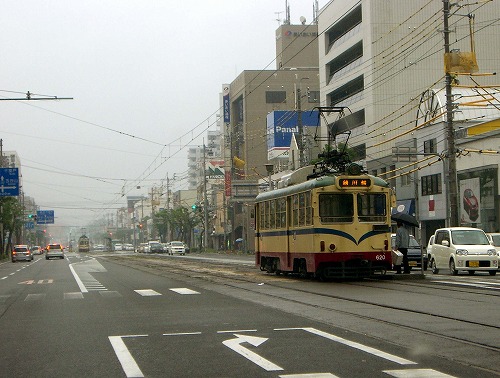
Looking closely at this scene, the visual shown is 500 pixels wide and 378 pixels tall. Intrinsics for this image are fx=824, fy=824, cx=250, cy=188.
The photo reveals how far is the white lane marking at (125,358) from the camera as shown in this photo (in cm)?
860

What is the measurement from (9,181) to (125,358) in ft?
173

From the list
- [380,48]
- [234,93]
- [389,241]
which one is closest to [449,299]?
[389,241]

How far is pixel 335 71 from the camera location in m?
73.7

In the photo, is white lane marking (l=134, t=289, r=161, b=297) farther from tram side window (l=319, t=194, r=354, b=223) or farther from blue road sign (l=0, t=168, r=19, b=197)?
blue road sign (l=0, t=168, r=19, b=197)

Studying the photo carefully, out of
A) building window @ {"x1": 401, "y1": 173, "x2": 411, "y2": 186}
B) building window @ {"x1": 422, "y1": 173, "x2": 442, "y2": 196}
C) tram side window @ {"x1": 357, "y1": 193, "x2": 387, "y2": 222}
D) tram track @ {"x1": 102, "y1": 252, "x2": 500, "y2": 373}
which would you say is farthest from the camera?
building window @ {"x1": 401, "y1": 173, "x2": 411, "y2": 186}

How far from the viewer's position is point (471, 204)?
1911 inches

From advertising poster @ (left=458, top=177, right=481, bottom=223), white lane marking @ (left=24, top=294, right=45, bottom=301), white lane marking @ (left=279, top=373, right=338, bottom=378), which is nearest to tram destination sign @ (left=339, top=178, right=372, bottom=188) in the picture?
white lane marking @ (left=24, top=294, right=45, bottom=301)

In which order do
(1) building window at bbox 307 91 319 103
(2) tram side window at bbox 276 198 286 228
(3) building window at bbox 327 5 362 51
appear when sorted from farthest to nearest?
(1) building window at bbox 307 91 319 103 < (3) building window at bbox 327 5 362 51 < (2) tram side window at bbox 276 198 286 228

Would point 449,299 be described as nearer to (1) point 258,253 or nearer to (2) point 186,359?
(2) point 186,359

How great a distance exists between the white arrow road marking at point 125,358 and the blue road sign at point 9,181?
5022 centimetres

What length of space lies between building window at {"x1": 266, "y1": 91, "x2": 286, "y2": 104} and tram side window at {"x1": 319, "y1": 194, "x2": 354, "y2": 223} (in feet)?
281

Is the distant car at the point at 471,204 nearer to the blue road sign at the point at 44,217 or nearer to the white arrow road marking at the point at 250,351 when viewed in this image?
the white arrow road marking at the point at 250,351

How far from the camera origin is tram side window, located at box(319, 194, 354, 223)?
23453 mm

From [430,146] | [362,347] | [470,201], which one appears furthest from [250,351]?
[430,146]
